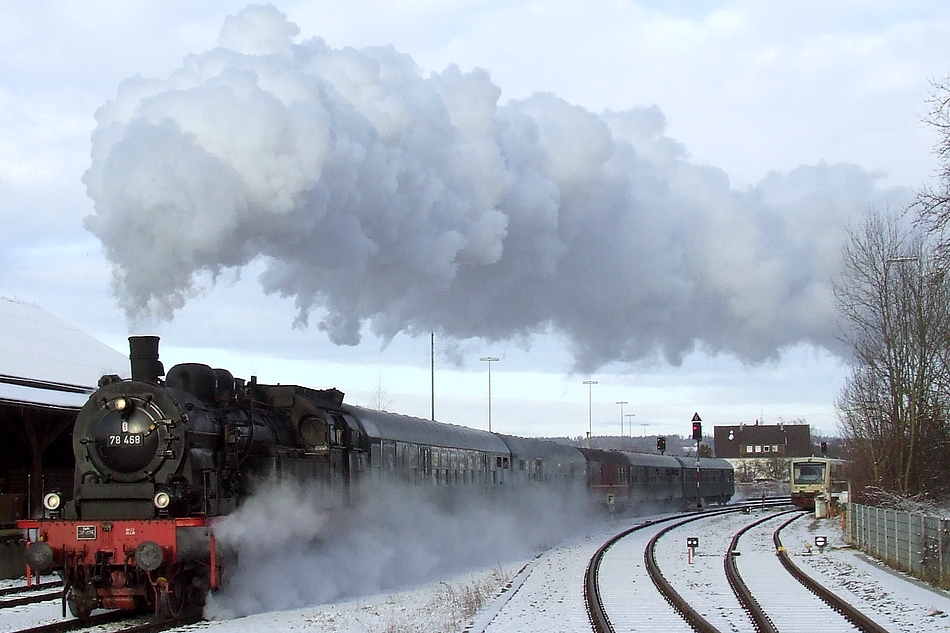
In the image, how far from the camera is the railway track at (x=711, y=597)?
12219 millimetres

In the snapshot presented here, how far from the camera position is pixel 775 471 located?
103 metres

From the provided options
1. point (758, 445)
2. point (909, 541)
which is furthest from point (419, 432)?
point (758, 445)

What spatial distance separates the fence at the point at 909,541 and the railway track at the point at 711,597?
5.96 ft

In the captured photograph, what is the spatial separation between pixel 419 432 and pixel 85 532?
9.00 meters

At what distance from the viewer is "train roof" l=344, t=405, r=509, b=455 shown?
17828mm

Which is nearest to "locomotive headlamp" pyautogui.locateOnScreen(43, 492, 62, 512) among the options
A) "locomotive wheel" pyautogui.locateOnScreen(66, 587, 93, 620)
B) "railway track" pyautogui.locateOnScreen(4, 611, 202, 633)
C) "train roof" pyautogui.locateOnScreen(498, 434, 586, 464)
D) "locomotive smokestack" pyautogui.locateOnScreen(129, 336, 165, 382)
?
"locomotive wheel" pyautogui.locateOnScreen(66, 587, 93, 620)

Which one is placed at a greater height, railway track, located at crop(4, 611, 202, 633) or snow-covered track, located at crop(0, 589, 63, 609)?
railway track, located at crop(4, 611, 202, 633)

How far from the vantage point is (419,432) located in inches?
816

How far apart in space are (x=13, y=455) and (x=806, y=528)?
2329 cm

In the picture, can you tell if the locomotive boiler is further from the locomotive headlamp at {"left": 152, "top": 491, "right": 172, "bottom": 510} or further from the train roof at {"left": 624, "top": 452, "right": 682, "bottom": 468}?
the train roof at {"left": 624, "top": 452, "right": 682, "bottom": 468}

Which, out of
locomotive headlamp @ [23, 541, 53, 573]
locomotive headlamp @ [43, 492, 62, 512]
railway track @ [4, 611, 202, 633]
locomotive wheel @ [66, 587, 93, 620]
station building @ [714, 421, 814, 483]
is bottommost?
station building @ [714, 421, 814, 483]

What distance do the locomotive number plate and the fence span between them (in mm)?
11965

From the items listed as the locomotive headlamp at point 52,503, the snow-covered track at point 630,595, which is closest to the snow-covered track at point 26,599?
the locomotive headlamp at point 52,503

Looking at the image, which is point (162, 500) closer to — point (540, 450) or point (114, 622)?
point (114, 622)
